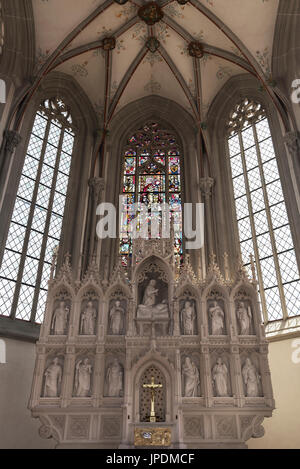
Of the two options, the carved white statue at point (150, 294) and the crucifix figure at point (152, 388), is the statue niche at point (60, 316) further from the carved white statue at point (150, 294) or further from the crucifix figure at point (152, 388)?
the crucifix figure at point (152, 388)

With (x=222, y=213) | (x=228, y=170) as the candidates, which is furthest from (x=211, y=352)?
(x=228, y=170)

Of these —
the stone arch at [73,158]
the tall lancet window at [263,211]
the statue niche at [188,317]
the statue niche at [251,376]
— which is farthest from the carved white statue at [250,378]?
the stone arch at [73,158]

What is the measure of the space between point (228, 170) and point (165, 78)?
4.69 meters

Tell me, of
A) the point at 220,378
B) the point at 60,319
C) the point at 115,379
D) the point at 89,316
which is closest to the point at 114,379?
the point at 115,379

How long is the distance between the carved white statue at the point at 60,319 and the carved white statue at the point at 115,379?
4.37 feet

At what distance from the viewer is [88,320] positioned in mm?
9438

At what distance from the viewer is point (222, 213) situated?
45.9 feet

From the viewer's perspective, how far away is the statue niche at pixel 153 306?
367 inches

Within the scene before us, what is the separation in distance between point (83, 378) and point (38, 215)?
616 centimetres

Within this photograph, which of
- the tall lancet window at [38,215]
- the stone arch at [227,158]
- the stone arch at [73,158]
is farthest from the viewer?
the stone arch at [227,158]

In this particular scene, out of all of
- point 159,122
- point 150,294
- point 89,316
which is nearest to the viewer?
point 89,316

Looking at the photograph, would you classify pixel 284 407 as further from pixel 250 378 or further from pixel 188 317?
pixel 188 317
